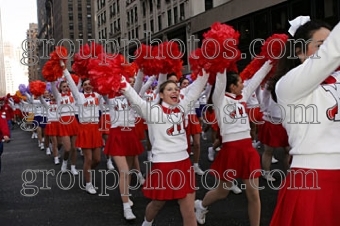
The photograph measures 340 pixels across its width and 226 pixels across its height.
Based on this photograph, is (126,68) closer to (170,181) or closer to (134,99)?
(134,99)

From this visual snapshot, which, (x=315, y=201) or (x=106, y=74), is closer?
(x=315, y=201)

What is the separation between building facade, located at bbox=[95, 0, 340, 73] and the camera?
20942 mm

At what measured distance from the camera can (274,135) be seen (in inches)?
244

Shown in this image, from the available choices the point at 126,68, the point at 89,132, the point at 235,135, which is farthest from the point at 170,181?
the point at 89,132

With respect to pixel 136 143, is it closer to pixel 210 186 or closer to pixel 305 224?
pixel 210 186

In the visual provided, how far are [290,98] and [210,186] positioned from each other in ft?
15.3

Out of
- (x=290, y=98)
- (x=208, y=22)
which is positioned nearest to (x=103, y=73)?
(x=290, y=98)

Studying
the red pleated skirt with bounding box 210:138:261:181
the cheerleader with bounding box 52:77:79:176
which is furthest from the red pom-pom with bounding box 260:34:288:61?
the cheerleader with bounding box 52:77:79:176

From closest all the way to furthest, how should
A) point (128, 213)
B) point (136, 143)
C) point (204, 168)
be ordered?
point (128, 213) → point (136, 143) → point (204, 168)

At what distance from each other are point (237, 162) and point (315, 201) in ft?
7.64

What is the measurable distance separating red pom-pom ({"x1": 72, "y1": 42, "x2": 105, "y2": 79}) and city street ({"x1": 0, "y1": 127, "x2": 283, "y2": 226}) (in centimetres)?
173

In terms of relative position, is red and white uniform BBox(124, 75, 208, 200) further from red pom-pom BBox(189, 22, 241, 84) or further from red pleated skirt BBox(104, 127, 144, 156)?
red pleated skirt BBox(104, 127, 144, 156)

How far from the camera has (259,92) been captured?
6.56 m

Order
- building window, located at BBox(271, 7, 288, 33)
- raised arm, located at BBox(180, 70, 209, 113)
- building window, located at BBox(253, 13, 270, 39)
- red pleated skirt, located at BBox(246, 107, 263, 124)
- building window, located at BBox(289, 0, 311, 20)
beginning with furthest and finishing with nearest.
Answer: building window, located at BBox(253, 13, 270, 39) → building window, located at BBox(271, 7, 288, 33) → building window, located at BBox(289, 0, 311, 20) → red pleated skirt, located at BBox(246, 107, 263, 124) → raised arm, located at BBox(180, 70, 209, 113)
